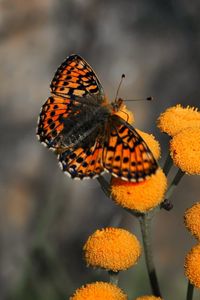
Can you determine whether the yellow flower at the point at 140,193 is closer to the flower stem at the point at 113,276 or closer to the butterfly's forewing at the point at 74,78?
the flower stem at the point at 113,276

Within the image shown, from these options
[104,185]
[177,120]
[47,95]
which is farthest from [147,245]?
[47,95]

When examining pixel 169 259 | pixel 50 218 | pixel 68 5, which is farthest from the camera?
pixel 68 5

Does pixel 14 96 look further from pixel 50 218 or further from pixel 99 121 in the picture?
pixel 99 121

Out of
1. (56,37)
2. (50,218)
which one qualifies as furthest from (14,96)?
(50,218)

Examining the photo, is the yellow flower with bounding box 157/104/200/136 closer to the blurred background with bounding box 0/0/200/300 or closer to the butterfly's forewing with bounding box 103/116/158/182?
the butterfly's forewing with bounding box 103/116/158/182

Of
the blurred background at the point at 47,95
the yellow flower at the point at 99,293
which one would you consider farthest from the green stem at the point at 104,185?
the blurred background at the point at 47,95

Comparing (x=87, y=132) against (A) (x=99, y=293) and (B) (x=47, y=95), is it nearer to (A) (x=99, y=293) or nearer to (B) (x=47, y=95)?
(A) (x=99, y=293)
